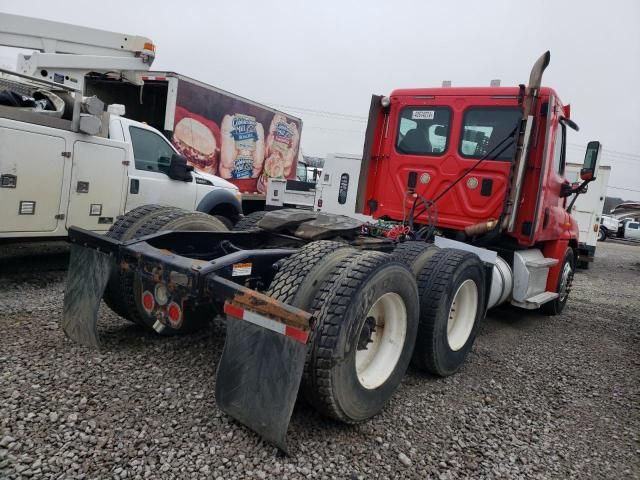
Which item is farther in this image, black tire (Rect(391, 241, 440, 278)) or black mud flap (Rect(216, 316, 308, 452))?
black tire (Rect(391, 241, 440, 278))

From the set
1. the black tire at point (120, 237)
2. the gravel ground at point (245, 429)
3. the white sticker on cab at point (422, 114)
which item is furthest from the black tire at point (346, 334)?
the white sticker on cab at point (422, 114)

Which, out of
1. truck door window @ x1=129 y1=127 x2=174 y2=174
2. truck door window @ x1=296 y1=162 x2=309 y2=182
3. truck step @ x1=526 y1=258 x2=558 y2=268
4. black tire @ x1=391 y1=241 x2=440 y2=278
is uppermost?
truck door window @ x1=296 y1=162 x2=309 y2=182

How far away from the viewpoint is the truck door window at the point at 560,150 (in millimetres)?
5570

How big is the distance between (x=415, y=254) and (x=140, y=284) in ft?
6.99

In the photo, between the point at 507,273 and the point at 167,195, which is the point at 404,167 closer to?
the point at 507,273

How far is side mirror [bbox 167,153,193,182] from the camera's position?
6.38m

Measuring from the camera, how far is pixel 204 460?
2.34 m

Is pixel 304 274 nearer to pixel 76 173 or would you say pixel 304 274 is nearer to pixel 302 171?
pixel 76 173

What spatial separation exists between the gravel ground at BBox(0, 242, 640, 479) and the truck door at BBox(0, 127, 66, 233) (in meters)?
0.85

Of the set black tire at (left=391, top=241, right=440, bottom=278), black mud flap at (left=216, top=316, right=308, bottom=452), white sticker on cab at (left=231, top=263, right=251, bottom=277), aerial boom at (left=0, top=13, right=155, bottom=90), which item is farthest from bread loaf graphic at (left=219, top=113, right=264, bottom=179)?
black mud flap at (left=216, top=316, right=308, bottom=452)

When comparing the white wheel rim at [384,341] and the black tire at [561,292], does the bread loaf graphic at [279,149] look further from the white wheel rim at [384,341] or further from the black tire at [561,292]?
the white wheel rim at [384,341]

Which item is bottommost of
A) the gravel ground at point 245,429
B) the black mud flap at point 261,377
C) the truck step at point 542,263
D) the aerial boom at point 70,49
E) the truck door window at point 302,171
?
the gravel ground at point 245,429

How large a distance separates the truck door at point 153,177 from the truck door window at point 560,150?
465 centimetres

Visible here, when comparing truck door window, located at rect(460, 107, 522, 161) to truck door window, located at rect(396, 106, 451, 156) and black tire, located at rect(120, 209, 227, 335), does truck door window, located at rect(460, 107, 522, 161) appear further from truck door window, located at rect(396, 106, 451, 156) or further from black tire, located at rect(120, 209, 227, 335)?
black tire, located at rect(120, 209, 227, 335)
